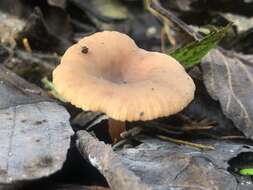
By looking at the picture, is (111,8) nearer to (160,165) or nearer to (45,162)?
(160,165)

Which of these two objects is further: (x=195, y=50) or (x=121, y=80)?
(x=195, y=50)

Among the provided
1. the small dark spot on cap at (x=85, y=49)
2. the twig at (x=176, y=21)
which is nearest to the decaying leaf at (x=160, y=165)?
the small dark spot on cap at (x=85, y=49)

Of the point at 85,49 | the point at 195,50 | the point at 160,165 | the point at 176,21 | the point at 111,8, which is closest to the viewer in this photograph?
the point at 160,165

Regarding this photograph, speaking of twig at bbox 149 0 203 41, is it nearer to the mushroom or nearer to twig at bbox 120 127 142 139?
the mushroom

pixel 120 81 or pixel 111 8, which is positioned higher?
pixel 120 81

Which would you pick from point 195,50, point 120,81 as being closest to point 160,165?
point 120,81

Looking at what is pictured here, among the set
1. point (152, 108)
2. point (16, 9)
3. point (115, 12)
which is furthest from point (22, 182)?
point (115, 12)

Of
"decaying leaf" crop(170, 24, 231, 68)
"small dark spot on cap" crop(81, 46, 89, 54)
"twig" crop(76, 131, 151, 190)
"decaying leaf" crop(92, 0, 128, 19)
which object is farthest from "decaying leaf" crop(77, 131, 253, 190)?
Result: "decaying leaf" crop(92, 0, 128, 19)

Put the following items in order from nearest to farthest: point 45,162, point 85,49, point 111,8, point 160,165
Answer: point 45,162 < point 160,165 < point 85,49 < point 111,8
